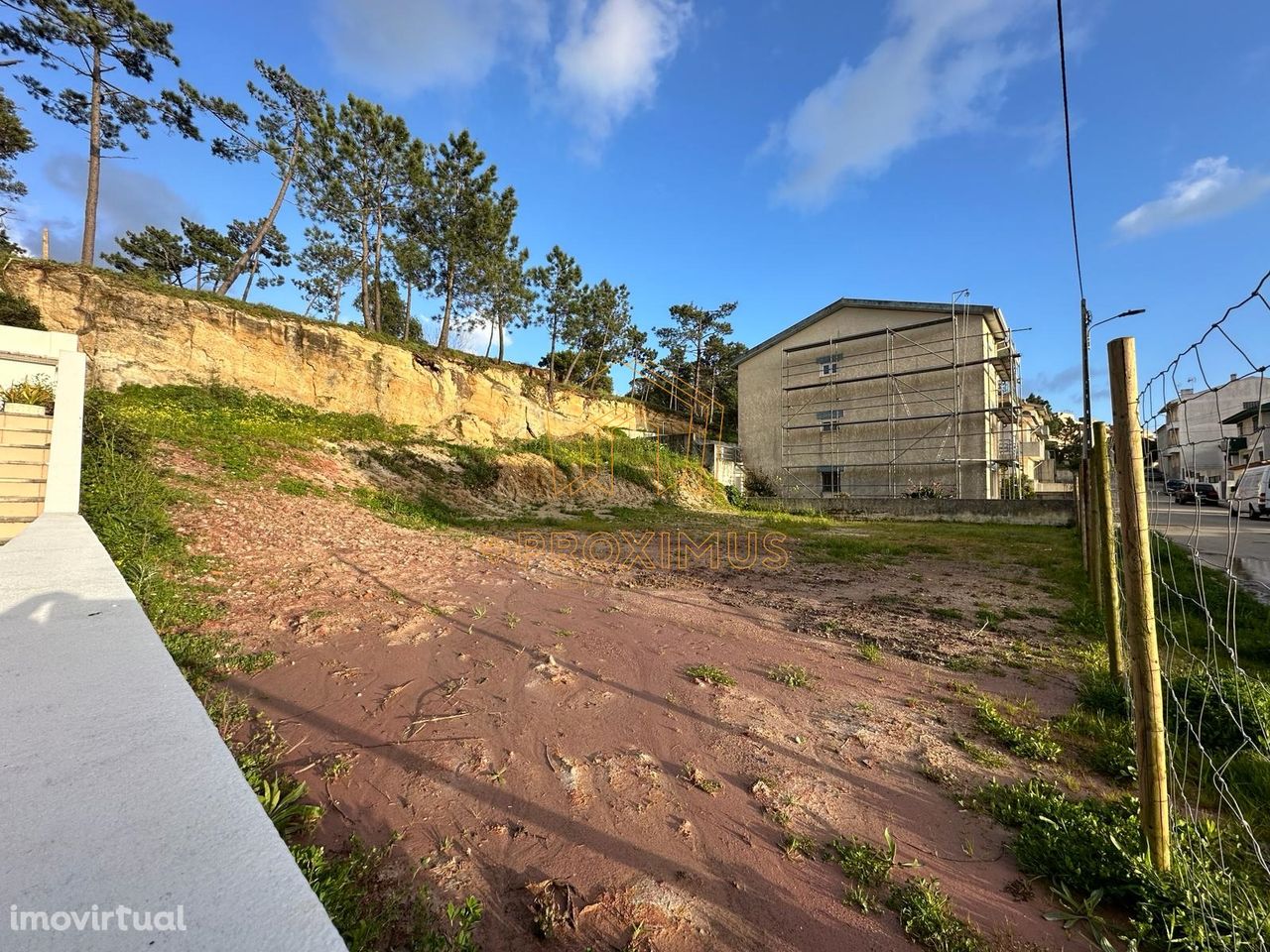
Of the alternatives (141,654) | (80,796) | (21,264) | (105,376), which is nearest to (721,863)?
(80,796)

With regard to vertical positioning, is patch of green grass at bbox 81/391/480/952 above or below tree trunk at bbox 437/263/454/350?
below

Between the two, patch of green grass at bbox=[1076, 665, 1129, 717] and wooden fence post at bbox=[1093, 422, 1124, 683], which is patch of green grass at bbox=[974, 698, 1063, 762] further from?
wooden fence post at bbox=[1093, 422, 1124, 683]

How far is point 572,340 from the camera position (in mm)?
24641

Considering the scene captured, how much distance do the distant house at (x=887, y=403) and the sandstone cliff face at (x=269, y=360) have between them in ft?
38.0

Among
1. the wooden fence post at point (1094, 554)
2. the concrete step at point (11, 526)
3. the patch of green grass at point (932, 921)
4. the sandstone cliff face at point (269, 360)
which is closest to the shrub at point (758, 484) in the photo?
the sandstone cliff face at point (269, 360)

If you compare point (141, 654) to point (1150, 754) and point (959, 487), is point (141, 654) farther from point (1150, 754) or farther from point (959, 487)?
point (959, 487)

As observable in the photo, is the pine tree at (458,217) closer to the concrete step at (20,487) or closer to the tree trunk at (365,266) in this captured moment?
the tree trunk at (365,266)

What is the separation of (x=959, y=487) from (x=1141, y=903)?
66.2 ft

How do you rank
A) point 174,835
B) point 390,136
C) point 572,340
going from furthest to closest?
point 572,340
point 390,136
point 174,835

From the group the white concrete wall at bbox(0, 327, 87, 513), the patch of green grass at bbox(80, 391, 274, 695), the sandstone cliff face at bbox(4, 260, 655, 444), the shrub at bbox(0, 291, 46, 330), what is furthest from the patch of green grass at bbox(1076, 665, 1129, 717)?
the shrub at bbox(0, 291, 46, 330)

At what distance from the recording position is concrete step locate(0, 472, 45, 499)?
16.4ft

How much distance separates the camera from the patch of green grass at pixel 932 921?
1.53m

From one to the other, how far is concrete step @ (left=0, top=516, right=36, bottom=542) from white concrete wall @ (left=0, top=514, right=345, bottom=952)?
470cm

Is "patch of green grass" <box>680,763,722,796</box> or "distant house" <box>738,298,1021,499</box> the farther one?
"distant house" <box>738,298,1021,499</box>
